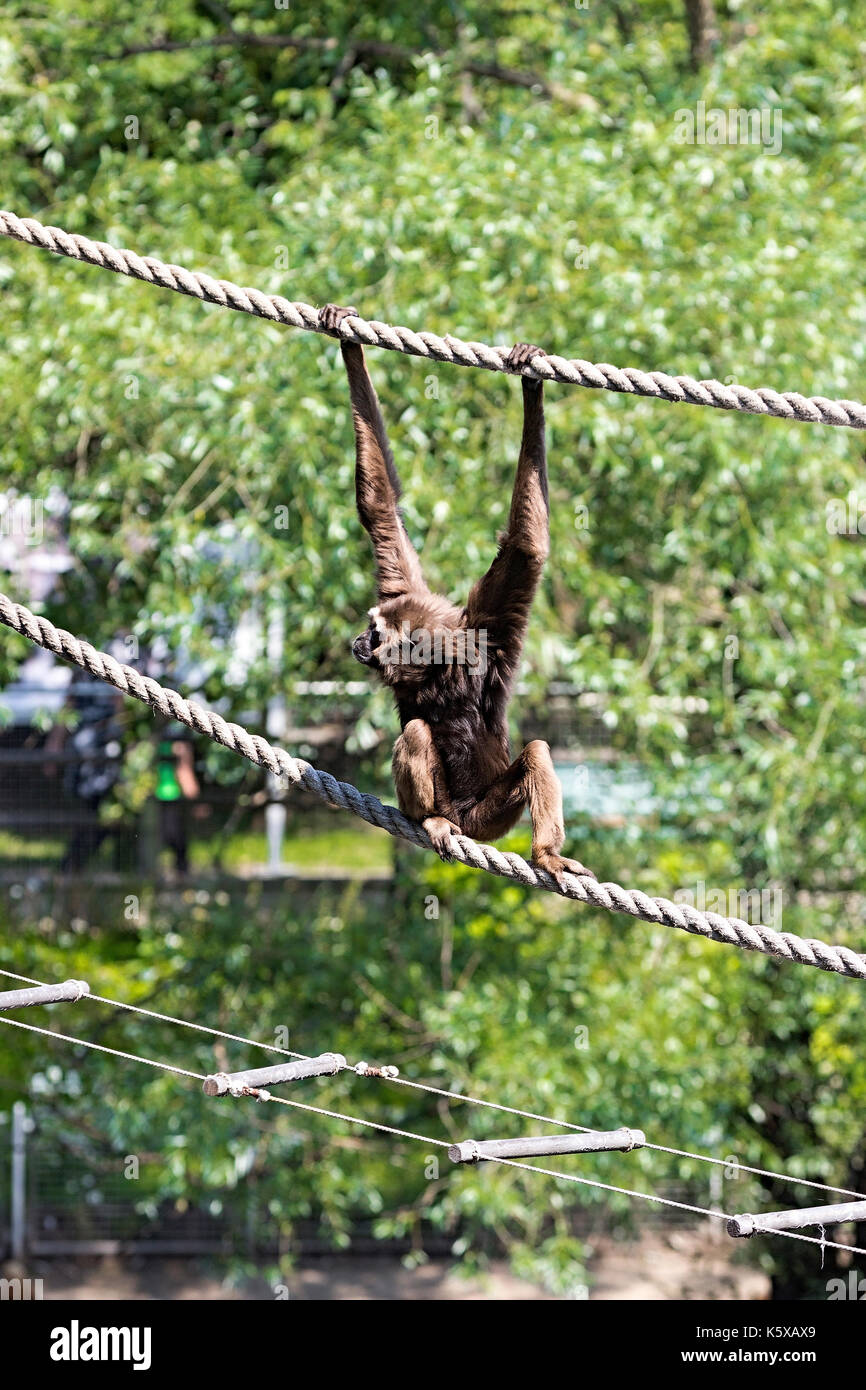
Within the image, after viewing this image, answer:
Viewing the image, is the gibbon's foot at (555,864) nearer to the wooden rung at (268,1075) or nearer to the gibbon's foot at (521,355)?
the wooden rung at (268,1075)

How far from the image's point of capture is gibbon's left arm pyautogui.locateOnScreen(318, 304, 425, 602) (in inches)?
209

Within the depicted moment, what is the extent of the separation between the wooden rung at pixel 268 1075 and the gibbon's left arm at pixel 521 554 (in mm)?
1977

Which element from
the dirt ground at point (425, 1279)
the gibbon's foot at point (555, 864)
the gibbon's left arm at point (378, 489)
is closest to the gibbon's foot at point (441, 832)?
the gibbon's foot at point (555, 864)

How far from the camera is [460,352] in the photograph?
163 inches

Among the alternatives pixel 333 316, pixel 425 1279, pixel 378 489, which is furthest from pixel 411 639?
pixel 425 1279

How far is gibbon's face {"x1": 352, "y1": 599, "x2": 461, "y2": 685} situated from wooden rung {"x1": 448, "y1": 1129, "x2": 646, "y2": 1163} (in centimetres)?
221

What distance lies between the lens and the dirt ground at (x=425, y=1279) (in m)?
10.5

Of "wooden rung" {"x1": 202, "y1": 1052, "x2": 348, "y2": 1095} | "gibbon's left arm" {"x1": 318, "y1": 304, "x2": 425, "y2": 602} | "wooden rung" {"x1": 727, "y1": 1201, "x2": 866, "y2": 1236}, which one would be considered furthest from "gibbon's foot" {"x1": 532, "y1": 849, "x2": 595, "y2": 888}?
"wooden rung" {"x1": 727, "y1": 1201, "x2": 866, "y2": 1236}

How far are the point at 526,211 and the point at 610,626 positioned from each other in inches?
103

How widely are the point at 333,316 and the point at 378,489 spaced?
100 centimetres

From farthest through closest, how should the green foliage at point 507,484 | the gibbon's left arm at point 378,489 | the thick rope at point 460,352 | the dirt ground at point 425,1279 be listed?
the dirt ground at point 425,1279
the green foliage at point 507,484
the gibbon's left arm at point 378,489
the thick rope at point 460,352

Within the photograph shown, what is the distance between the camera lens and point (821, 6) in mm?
9195

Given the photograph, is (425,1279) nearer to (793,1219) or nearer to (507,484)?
(507,484)
